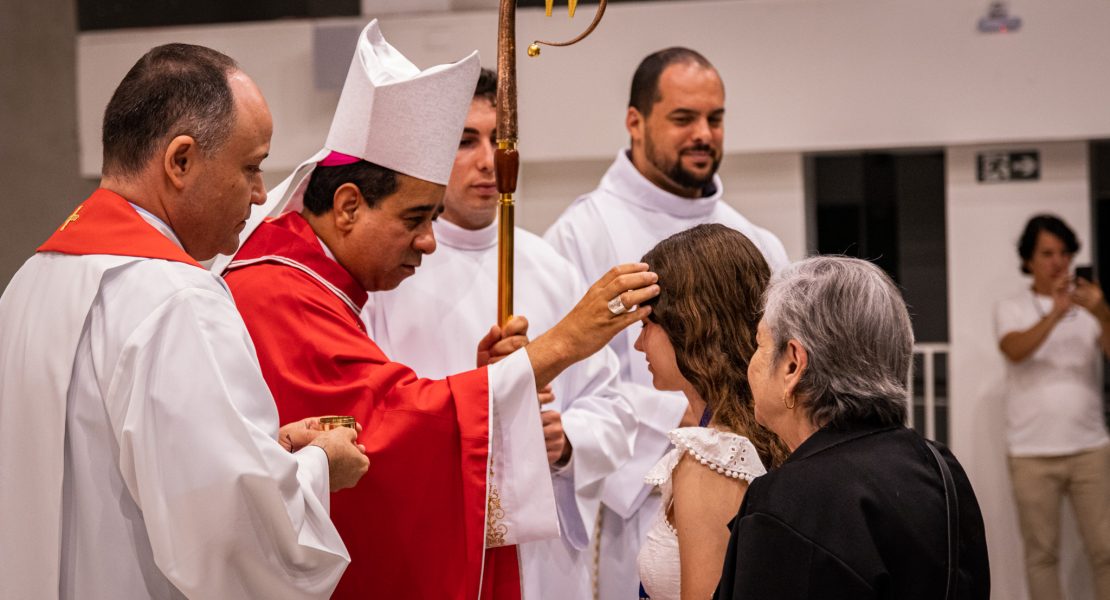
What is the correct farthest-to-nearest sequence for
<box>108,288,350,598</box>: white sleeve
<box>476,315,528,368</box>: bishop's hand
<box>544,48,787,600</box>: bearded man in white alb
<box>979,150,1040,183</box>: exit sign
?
1. <box>979,150,1040,183</box>: exit sign
2. <box>544,48,787,600</box>: bearded man in white alb
3. <box>476,315,528,368</box>: bishop's hand
4. <box>108,288,350,598</box>: white sleeve

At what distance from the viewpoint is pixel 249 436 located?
1854mm

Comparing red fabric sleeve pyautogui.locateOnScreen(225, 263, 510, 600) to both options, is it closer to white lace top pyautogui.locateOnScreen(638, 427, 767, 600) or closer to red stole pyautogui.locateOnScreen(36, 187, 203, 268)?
white lace top pyautogui.locateOnScreen(638, 427, 767, 600)

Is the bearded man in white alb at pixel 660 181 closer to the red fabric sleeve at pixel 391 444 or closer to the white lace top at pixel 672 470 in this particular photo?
the red fabric sleeve at pixel 391 444

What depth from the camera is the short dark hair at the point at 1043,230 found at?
18.3ft

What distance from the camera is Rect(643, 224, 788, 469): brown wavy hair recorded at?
7.57 ft

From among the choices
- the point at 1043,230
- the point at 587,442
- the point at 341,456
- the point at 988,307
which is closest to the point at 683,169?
the point at 587,442

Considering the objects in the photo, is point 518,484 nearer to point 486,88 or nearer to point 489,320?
point 489,320

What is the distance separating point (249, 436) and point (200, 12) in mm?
4987

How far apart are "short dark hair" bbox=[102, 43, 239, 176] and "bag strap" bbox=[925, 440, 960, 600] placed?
49.6 inches

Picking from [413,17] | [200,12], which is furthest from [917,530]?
[200,12]

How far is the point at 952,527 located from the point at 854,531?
0.16 metres

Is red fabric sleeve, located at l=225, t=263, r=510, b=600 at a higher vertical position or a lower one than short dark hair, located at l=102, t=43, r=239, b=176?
lower

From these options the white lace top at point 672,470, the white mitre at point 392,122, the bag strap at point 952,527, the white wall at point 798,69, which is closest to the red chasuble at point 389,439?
the white mitre at point 392,122

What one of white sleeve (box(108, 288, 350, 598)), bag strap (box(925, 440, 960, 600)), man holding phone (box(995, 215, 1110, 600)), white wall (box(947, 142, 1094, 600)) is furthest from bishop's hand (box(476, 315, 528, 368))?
white wall (box(947, 142, 1094, 600))
